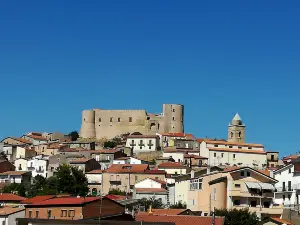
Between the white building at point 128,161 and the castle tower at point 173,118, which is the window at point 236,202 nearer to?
the white building at point 128,161

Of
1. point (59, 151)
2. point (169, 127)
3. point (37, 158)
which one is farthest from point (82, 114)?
point (37, 158)

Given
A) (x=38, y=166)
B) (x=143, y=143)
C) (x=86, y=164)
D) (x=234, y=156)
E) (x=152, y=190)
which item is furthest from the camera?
(x=143, y=143)

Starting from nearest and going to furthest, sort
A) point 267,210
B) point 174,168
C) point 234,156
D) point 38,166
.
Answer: point 267,210 → point 174,168 → point 38,166 → point 234,156

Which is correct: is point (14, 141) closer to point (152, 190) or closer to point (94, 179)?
point (94, 179)

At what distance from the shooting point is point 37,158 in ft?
271

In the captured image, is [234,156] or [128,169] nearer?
[128,169]

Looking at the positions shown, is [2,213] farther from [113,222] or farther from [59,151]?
[59,151]

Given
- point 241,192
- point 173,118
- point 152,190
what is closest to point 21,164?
point 152,190

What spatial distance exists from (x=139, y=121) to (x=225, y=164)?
45.4 meters

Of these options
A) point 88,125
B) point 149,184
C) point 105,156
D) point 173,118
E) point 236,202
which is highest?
point 173,118

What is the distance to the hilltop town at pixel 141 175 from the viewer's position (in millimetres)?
36094

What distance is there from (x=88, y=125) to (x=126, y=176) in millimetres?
59789

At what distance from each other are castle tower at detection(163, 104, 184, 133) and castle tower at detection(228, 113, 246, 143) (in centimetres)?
1908

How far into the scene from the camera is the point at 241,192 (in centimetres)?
4556
